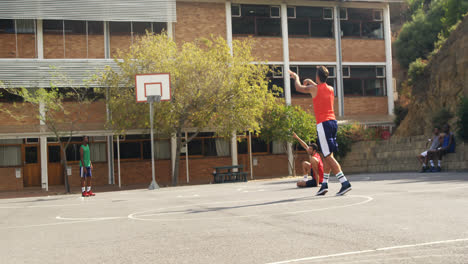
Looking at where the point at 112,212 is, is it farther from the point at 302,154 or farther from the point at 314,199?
the point at 302,154

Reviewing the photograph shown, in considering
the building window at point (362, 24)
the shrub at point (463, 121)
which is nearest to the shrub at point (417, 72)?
the building window at point (362, 24)

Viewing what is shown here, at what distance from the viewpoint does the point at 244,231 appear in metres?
6.10

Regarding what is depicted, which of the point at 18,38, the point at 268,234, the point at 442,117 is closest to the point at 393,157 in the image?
the point at 442,117

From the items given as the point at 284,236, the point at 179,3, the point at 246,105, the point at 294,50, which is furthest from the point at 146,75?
the point at 284,236

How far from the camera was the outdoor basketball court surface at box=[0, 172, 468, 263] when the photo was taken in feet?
15.1

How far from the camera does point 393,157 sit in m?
22.5

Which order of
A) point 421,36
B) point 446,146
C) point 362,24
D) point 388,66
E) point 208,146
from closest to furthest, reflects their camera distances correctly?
point 446,146
point 208,146
point 362,24
point 388,66
point 421,36

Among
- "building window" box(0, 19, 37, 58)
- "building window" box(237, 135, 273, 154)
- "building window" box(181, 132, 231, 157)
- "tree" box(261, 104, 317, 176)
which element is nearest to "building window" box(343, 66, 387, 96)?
"building window" box(237, 135, 273, 154)

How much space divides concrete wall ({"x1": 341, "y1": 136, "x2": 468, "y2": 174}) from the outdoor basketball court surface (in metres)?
9.90

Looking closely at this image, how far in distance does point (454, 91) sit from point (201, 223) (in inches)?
748

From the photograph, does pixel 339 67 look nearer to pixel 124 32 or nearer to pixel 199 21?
pixel 199 21

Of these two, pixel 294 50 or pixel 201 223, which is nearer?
pixel 201 223

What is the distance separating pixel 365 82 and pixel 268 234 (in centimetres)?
2932

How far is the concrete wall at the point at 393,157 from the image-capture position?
18.1 metres
